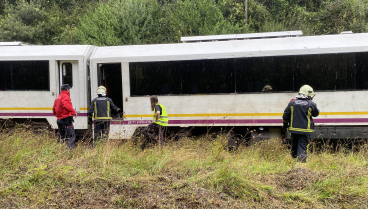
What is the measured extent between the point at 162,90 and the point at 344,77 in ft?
15.7

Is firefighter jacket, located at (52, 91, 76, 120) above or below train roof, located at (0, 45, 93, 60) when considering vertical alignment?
below

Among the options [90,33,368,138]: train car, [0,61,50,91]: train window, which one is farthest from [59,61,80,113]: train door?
[90,33,368,138]: train car

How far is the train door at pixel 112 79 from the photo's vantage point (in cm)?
993

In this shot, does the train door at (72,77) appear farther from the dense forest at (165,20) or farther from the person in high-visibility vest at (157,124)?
the dense forest at (165,20)

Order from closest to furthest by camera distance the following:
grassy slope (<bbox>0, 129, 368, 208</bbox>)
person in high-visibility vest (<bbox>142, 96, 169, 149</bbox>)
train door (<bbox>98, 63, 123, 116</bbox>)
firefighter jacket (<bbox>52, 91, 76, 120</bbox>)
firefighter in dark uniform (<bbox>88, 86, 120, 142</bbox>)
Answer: grassy slope (<bbox>0, 129, 368, 208</bbox>)
person in high-visibility vest (<bbox>142, 96, 169, 149</bbox>)
firefighter jacket (<bbox>52, 91, 76, 120</bbox>)
firefighter in dark uniform (<bbox>88, 86, 120, 142</bbox>)
train door (<bbox>98, 63, 123, 116</bbox>)

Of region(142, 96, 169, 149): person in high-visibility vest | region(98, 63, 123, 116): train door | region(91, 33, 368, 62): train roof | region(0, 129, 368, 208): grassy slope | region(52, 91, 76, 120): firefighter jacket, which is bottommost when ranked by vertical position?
region(0, 129, 368, 208): grassy slope

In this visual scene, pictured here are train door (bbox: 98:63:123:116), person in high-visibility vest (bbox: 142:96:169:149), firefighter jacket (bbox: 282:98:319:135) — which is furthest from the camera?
train door (bbox: 98:63:123:116)

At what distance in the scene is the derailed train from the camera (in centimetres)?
885

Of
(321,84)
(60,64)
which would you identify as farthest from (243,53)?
(60,64)

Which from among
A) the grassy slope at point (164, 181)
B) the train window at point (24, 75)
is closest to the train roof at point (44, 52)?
the train window at point (24, 75)

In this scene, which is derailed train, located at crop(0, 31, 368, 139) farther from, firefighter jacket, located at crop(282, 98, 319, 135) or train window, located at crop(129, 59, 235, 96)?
firefighter jacket, located at crop(282, 98, 319, 135)

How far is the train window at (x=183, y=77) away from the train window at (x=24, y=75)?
2.68m

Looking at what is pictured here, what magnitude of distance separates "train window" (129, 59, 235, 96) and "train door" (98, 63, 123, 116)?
61cm

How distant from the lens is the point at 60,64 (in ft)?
33.4
